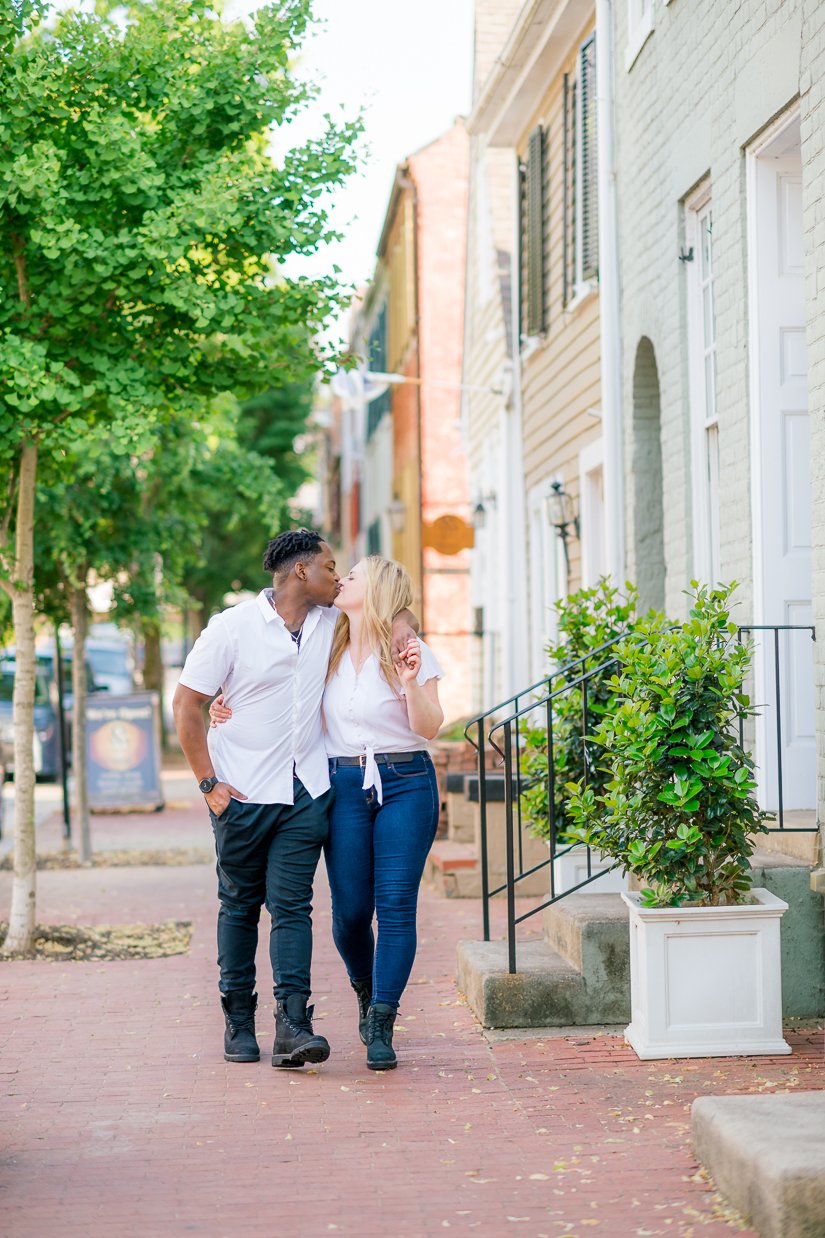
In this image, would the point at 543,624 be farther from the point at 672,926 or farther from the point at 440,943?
the point at 672,926

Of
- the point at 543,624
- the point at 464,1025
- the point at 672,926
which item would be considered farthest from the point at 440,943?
the point at 543,624

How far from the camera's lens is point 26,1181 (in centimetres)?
459

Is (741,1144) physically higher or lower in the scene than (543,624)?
lower

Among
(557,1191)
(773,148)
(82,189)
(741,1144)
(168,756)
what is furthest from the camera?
(168,756)

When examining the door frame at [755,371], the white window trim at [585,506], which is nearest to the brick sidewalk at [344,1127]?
the door frame at [755,371]

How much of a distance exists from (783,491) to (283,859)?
284 centimetres

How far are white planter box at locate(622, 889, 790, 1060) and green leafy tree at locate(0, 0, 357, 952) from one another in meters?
3.92

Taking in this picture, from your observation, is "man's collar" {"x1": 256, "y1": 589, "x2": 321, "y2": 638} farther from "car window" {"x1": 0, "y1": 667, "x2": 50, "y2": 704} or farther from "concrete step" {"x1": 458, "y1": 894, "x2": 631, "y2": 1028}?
"car window" {"x1": 0, "y1": 667, "x2": 50, "y2": 704}

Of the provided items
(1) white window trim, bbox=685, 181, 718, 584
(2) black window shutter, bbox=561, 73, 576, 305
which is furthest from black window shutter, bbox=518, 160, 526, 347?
(1) white window trim, bbox=685, 181, 718, 584

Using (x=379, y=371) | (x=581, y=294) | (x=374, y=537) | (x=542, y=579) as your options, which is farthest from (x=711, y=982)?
(x=374, y=537)

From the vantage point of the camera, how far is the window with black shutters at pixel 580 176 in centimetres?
1105

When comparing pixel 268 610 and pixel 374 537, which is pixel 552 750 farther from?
pixel 374 537

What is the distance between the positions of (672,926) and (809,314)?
7.80 ft

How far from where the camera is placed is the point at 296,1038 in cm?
576
